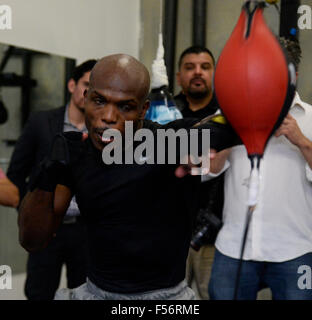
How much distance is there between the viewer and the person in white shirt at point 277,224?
1.61 meters

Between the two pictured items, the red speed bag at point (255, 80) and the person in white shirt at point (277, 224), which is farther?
the person in white shirt at point (277, 224)

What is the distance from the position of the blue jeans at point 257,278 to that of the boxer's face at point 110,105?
83 cm

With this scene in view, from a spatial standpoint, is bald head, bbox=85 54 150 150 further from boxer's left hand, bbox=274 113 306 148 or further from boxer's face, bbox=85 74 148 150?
boxer's left hand, bbox=274 113 306 148

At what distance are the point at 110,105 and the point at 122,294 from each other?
40cm

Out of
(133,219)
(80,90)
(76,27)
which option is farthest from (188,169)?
(76,27)

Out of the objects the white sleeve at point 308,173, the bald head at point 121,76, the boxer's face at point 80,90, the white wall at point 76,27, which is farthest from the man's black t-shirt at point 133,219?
the white wall at point 76,27

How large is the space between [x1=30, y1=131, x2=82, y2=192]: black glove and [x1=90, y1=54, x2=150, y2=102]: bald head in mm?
137

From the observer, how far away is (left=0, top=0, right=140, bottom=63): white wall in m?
2.56

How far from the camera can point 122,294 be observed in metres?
1.08

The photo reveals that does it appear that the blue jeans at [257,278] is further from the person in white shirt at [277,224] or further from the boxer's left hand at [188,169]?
the boxer's left hand at [188,169]

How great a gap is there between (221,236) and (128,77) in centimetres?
87

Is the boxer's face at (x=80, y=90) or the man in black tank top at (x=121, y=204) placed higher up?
the boxer's face at (x=80, y=90)

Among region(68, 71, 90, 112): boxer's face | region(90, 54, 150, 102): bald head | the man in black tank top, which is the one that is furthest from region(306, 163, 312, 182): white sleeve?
region(68, 71, 90, 112): boxer's face

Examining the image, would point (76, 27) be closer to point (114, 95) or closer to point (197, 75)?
point (197, 75)
